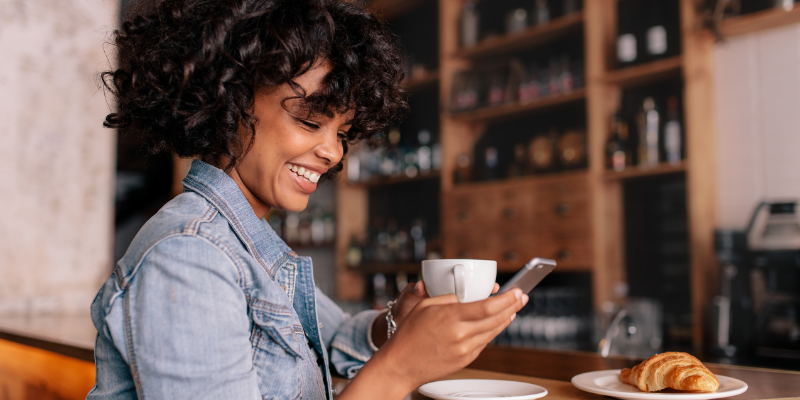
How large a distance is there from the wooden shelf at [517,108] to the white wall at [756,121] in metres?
0.61

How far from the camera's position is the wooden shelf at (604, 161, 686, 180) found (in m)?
2.47

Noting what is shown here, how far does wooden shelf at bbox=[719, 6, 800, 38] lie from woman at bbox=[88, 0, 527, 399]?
6.26 feet

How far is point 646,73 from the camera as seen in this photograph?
2596mm

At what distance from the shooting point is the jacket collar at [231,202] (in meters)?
0.84

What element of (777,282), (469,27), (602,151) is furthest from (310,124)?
(469,27)

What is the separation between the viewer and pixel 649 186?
2783mm

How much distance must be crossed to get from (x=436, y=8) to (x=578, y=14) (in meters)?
1.22

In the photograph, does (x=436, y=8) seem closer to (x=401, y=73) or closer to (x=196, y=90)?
(x=401, y=73)

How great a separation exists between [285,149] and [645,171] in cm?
206

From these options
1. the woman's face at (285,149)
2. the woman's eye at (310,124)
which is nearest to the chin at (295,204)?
the woman's face at (285,149)

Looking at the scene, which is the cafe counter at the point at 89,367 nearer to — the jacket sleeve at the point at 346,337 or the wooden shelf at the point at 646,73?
the jacket sleeve at the point at 346,337

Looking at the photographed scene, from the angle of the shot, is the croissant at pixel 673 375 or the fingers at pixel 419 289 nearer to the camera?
the croissant at pixel 673 375

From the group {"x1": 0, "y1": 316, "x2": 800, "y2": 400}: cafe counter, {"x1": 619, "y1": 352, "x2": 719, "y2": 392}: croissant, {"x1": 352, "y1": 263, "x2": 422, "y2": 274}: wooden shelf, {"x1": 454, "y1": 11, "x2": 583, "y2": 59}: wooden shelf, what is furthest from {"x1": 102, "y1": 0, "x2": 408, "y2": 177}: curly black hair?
{"x1": 352, "y1": 263, "x2": 422, "y2": 274}: wooden shelf

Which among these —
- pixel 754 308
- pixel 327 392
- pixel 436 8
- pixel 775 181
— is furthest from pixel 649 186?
pixel 327 392
